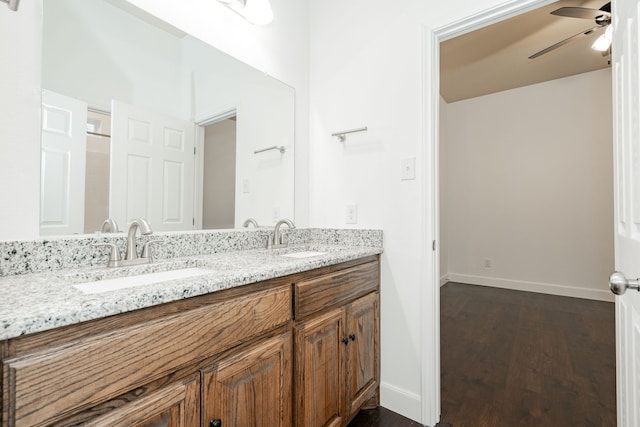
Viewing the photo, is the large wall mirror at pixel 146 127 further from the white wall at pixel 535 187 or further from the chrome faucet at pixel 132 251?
the white wall at pixel 535 187

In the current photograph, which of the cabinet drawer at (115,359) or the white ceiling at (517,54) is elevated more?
the white ceiling at (517,54)

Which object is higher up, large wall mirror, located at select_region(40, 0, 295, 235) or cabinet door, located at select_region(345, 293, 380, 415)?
large wall mirror, located at select_region(40, 0, 295, 235)

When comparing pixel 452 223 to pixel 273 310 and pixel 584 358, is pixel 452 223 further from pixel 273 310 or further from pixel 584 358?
pixel 273 310

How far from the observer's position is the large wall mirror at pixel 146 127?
3.54 feet

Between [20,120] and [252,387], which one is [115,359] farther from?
[20,120]

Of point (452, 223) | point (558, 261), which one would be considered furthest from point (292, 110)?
point (558, 261)

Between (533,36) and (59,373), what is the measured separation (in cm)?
379

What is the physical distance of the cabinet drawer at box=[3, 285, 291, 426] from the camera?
21.4 inches

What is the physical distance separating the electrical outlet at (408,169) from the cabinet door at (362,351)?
2.11 feet

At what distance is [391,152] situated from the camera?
5.53ft

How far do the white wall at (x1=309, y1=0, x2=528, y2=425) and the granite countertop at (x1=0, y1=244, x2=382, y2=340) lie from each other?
0.58 meters

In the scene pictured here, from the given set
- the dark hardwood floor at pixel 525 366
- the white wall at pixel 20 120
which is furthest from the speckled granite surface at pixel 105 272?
the dark hardwood floor at pixel 525 366

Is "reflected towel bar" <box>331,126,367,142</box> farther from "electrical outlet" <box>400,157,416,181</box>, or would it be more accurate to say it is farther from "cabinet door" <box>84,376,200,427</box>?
"cabinet door" <box>84,376,200,427</box>

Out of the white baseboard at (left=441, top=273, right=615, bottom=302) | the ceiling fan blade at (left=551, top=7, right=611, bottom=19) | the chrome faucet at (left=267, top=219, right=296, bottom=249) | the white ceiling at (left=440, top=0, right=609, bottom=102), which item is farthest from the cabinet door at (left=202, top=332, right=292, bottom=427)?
the white baseboard at (left=441, top=273, right=615, bottom=302)
